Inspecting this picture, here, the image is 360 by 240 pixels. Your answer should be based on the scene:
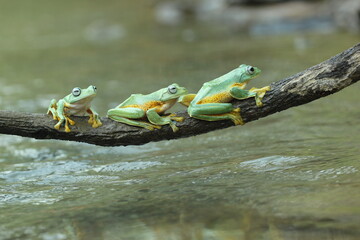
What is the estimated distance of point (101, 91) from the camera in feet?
33.6

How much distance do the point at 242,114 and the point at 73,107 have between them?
54.0 inches

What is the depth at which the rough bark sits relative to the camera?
482cm

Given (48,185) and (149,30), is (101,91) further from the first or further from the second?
(149,30)

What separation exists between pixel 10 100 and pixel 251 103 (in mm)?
5956

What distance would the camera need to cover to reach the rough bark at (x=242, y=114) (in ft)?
15.8

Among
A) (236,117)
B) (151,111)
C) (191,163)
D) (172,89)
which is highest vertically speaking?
(172,89)

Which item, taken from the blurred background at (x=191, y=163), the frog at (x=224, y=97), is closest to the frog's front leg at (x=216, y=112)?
the frog at (x=224, y=97)

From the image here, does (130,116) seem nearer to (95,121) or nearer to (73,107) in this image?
(95,121)

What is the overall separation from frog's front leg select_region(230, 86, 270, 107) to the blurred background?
26.7 inches

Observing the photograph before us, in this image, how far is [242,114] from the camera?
4984 mm

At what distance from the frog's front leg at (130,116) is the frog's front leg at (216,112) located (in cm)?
35

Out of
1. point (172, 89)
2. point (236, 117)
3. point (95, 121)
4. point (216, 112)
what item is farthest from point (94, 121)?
point (236, 117)

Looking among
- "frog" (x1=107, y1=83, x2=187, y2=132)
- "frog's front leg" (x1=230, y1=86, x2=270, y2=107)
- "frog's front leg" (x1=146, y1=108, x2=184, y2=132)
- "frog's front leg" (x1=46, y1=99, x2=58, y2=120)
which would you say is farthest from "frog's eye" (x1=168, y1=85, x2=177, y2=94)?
"frog's front leg" (x1=46, y1=99, x2=58, y2=120)

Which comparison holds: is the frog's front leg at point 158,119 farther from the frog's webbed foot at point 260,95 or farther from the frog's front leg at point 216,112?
the frog's webbed foot at point 260,95
